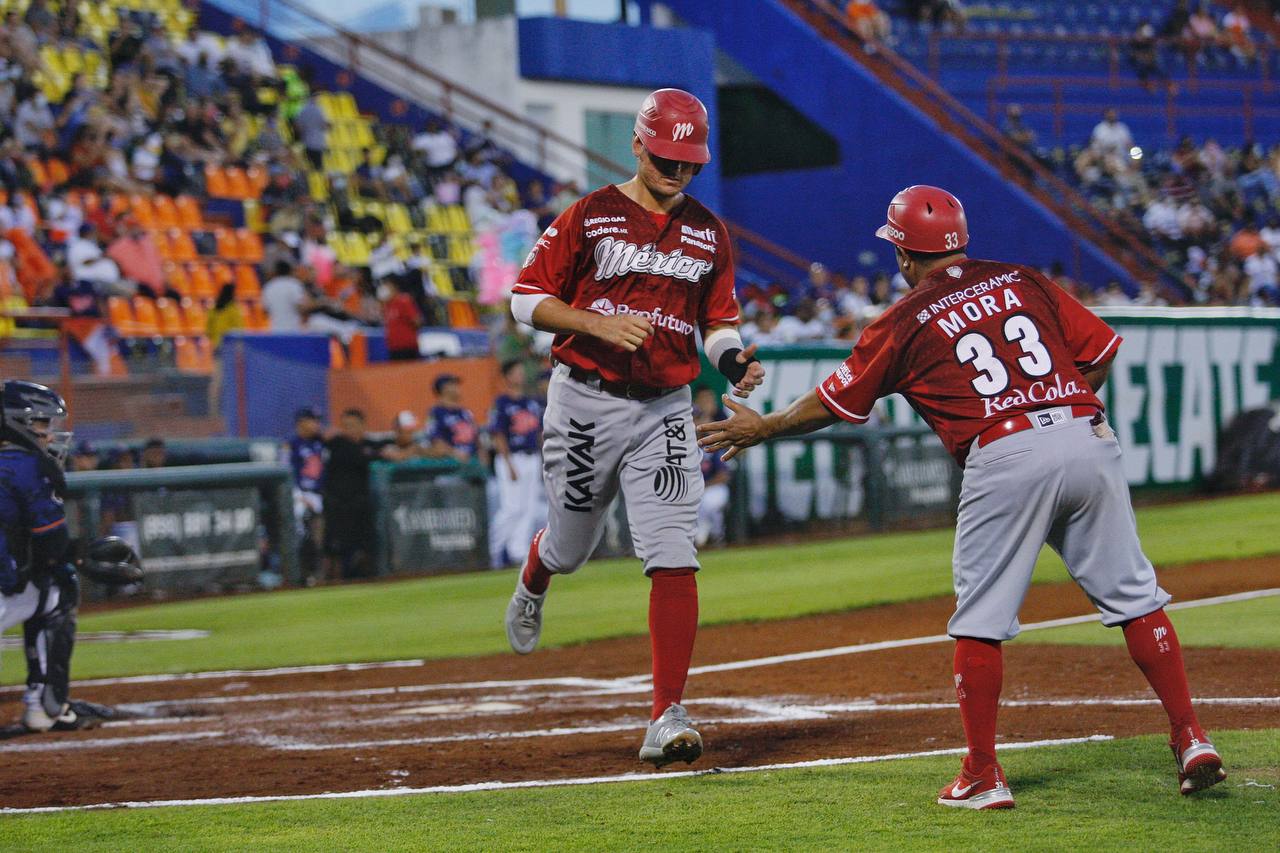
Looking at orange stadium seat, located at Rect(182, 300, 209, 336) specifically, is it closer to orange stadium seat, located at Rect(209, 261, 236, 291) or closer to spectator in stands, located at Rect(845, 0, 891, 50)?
orange stadium seat, located at Rect(209, 261, 236, 291)

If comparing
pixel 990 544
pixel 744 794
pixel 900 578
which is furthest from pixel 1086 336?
pixel 900 578

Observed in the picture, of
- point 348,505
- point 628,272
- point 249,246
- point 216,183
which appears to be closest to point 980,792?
point 628,272

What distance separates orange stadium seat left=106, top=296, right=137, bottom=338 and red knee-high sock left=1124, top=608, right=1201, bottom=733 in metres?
16.1

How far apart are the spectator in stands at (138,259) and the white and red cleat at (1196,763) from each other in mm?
17222

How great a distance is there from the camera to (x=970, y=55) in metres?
35.2

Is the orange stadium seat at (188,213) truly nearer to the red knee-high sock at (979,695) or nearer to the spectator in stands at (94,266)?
the spectator in stands at (94,266)

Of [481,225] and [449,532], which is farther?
[481,225]

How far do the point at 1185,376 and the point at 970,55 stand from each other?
15946 mm

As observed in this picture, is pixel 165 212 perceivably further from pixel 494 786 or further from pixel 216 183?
pixel 494 786

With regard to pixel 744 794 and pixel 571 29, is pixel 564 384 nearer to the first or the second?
pixel 744 794

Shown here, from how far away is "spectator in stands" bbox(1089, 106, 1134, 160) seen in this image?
32.3 meters

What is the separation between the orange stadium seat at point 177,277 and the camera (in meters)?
21.7

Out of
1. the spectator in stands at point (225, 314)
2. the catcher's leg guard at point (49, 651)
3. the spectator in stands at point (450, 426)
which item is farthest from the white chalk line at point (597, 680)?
the spectator in stands at point (225, 314)

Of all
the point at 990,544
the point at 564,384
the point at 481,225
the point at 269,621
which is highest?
the point at 481,225
